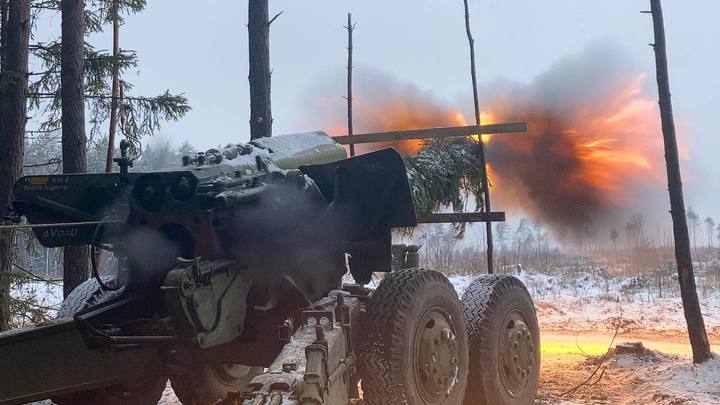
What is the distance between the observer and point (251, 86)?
35.1 feet

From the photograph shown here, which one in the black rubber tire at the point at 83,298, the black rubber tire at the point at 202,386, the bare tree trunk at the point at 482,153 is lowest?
the black rubber tire at the point at 202,386

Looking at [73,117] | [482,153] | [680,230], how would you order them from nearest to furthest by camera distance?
[680,230] → [73,117] → [482,153]

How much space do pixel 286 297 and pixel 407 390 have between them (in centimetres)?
119

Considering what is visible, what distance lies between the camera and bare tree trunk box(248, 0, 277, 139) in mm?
10500

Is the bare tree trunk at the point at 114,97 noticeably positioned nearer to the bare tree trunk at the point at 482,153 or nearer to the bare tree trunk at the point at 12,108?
the bare tree trunk at the point at 12,108

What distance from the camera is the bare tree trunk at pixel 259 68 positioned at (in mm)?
10500

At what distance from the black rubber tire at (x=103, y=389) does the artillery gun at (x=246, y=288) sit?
17 millimetres

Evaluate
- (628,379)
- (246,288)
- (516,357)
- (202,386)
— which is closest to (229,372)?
(202,386)

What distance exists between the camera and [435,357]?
4.73 metres

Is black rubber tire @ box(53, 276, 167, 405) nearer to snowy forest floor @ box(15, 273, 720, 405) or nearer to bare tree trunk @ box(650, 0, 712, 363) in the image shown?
snowy forest floor @ box(15, 273, 720, 405)

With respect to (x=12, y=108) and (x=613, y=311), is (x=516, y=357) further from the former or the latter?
(x=613, y=311)

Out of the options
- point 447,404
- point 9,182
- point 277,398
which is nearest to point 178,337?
point 277,398

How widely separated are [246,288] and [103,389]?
5.76 ft

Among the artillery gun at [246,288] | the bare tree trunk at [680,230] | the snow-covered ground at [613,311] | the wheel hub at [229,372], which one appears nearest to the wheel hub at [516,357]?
the artillery gun at [246,288]
